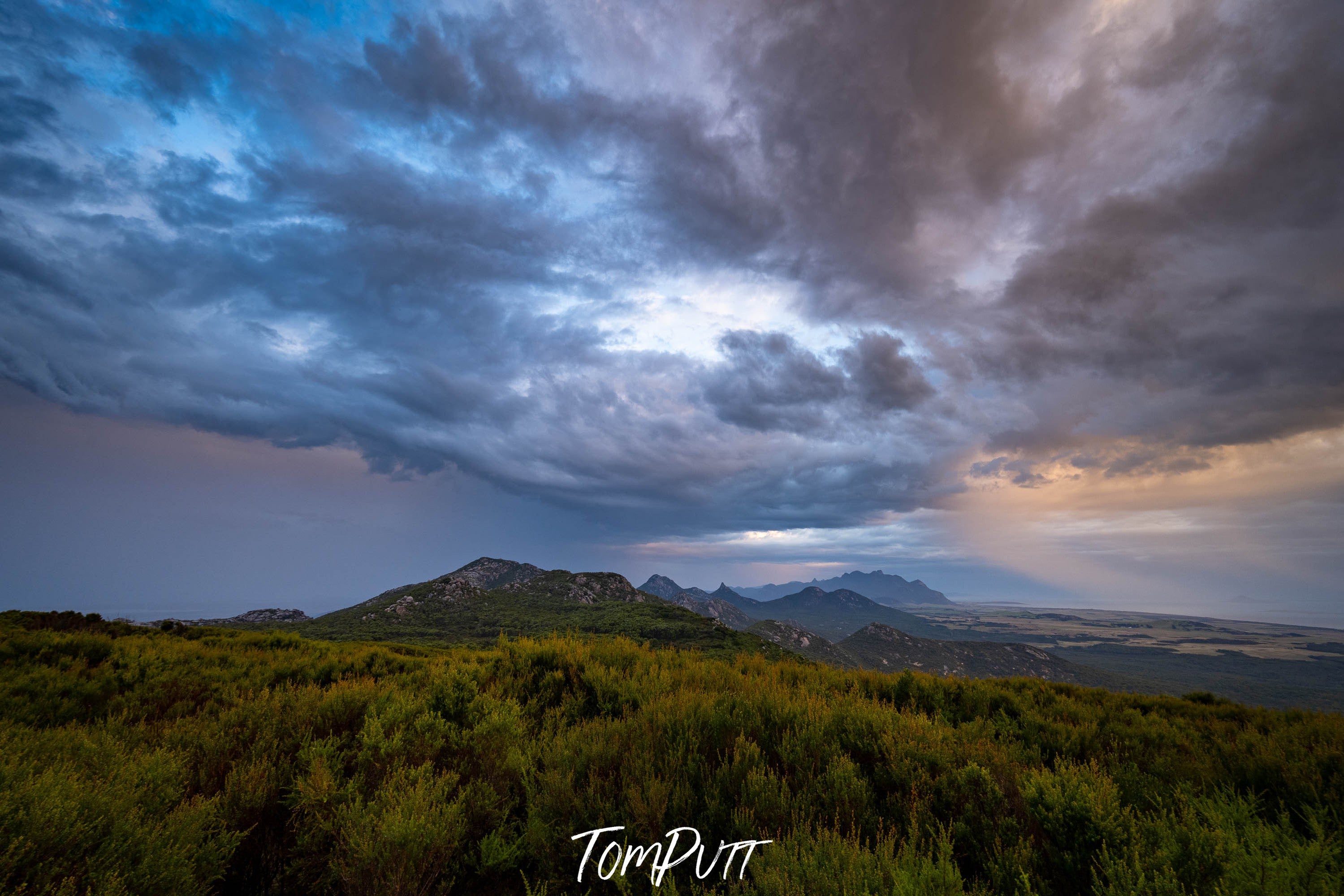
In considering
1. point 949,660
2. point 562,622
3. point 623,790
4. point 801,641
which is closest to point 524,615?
point 562,622

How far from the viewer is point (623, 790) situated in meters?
5.11

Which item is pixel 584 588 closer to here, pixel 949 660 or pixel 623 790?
pixel 949 660

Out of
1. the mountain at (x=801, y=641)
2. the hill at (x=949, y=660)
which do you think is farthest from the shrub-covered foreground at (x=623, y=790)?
the hill at (x=949, y=660)

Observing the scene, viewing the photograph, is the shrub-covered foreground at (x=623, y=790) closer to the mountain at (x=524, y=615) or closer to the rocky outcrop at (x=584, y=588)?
the mountain at (x=524, y=615)

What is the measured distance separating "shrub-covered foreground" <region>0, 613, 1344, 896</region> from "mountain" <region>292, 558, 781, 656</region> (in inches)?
2542

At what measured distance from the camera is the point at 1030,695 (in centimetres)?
1113

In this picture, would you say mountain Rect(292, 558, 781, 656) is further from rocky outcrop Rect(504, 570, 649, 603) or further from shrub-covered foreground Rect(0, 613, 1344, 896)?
shrub-covered foreground Rect(0, 613, 1344, 896)

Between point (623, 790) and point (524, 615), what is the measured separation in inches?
4945

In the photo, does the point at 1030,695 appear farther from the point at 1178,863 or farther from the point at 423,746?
the point at 423,746

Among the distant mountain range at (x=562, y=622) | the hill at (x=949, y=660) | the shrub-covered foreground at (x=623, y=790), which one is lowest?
the hill at (x=949, y=660)

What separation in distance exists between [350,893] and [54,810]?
7.41 ft

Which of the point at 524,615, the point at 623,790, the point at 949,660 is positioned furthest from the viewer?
the point at 949,660

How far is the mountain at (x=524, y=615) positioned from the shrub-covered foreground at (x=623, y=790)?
64570 millimetres

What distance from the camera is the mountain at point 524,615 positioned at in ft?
294
